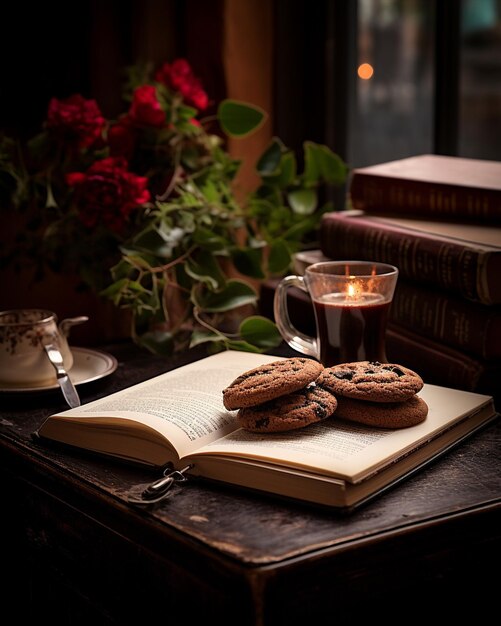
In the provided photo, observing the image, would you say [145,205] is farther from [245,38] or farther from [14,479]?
[245,38]

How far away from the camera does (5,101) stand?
1.67 m

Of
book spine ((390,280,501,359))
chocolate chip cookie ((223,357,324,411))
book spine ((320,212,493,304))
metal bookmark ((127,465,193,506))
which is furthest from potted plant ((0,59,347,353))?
metal bookmark ((127,465,193,506))

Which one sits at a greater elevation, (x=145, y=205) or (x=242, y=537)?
(x=145, y=205)

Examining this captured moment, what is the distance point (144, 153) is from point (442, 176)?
0.52 meters

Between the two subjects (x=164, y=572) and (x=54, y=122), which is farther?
(x=54, y=122)

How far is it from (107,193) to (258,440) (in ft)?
1.93

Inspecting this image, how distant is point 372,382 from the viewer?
0.92m

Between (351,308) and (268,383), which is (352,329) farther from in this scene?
(268,383)

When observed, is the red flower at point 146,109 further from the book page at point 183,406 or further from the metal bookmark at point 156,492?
the metal bookmark at point 156,492

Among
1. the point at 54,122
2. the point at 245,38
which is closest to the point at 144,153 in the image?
the point at 54,122

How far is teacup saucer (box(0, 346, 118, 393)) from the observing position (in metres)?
1.17

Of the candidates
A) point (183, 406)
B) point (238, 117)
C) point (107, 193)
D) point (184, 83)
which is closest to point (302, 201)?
point (238, 117)

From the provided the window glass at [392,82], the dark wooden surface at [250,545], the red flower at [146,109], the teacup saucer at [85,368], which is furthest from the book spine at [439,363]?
the window glass at [392,82]

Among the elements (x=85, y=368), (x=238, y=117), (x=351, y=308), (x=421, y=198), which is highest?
(x=238, y=117)
